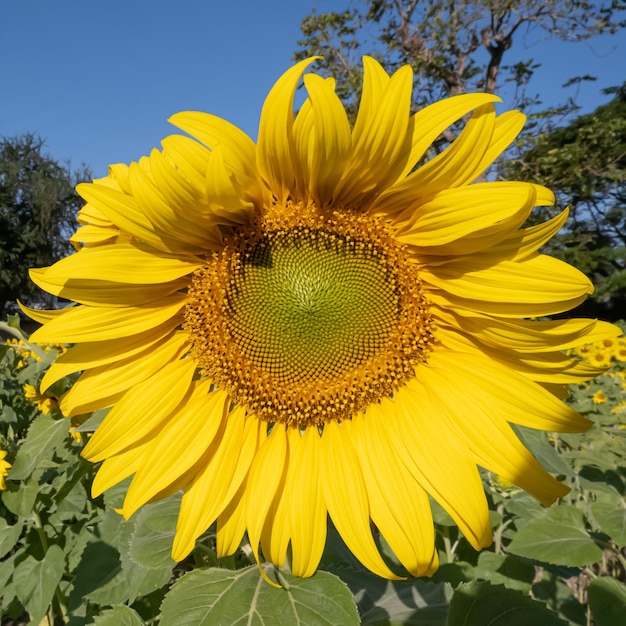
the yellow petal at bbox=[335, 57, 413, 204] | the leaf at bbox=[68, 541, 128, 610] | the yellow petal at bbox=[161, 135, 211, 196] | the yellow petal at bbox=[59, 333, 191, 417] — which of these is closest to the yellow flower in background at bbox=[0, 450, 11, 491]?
the leaf at bbox=[68, 541, 128, 610]

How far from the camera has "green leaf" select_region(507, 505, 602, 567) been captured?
1.96m

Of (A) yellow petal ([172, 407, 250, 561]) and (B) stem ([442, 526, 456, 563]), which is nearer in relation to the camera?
(A) yellow petal ([172, 407, 250, 561])

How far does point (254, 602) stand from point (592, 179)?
20.2 m

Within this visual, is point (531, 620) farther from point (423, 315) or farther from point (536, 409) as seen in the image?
point (423, 315)

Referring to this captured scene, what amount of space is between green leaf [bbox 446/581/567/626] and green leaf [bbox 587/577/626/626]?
1.60 feet

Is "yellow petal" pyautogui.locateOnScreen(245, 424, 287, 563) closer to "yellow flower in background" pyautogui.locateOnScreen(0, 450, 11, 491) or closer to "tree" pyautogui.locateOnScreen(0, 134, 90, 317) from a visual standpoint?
"yellow flower in background" pyautogui.locateOnScreen(0, 450, 11, 491)

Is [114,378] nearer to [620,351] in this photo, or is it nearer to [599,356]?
[599,356]

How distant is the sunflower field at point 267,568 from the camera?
1.18 meters

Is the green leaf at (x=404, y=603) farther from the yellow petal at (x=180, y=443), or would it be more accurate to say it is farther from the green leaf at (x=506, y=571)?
the green leaf at (x=506, y=571)

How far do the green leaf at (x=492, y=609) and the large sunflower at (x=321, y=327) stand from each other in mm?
179

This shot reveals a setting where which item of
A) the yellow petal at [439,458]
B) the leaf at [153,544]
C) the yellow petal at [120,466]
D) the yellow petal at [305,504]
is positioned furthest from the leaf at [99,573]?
the yellow petal at [439,458]

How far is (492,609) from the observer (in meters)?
1.28

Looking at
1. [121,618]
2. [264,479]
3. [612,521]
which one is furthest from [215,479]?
[612,521]

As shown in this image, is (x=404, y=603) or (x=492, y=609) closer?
(x=492, y=609)
